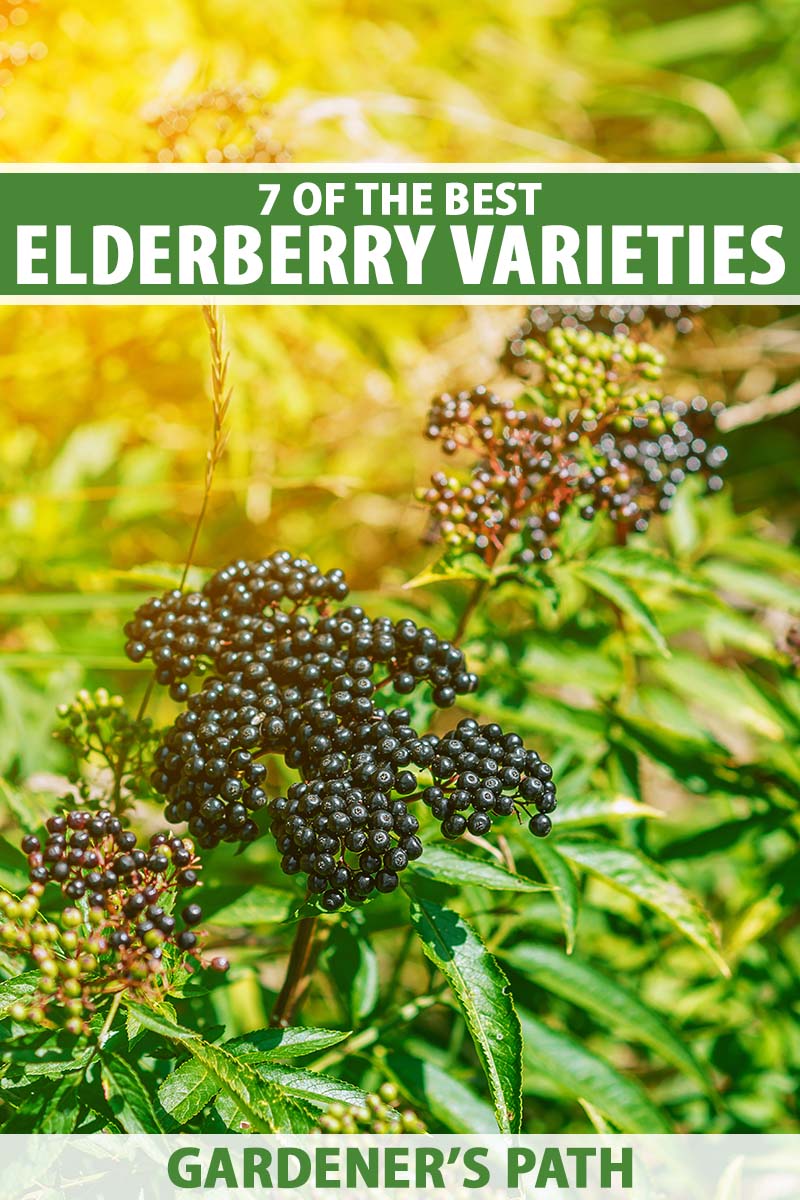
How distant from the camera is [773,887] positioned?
9.40 feet

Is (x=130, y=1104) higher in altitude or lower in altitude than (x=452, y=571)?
lower

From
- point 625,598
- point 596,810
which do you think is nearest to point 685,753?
point 596,810

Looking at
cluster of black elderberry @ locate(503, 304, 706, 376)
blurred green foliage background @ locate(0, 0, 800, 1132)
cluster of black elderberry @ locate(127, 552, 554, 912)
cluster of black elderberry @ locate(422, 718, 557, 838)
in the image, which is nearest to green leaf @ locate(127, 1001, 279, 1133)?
cluster of black elderberry @ locate(127, 552, 554, 912)

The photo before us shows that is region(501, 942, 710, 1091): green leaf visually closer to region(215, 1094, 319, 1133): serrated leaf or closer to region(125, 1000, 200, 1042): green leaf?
region(215, 1094, 319, 1133): serrated leaf

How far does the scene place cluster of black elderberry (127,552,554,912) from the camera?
1702 millimetres

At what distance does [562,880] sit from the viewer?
206cm

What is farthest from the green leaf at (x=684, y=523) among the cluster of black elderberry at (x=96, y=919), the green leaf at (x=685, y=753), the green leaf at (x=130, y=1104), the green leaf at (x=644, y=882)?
the green leaf at (x=130, y=1104)

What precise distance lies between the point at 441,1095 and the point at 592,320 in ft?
7.30

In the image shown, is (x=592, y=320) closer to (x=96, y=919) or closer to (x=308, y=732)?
(x=308, y=732)

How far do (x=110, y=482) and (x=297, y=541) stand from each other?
104 cm

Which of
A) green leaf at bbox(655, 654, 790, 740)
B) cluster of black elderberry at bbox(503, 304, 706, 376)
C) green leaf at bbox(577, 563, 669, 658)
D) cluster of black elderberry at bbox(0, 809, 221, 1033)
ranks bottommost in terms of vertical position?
cluster of black elderberry at bbox(0, 809, 221, 1033)

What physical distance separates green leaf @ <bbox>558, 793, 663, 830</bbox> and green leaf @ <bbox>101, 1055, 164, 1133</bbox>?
1137 millimetres

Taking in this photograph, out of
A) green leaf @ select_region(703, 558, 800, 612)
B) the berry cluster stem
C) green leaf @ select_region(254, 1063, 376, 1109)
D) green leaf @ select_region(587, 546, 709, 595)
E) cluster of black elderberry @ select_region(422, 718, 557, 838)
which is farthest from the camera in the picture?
green leaf @ select_region(703, 558, 800, 612)

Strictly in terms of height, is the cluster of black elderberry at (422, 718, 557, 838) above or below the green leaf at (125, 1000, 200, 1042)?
above
